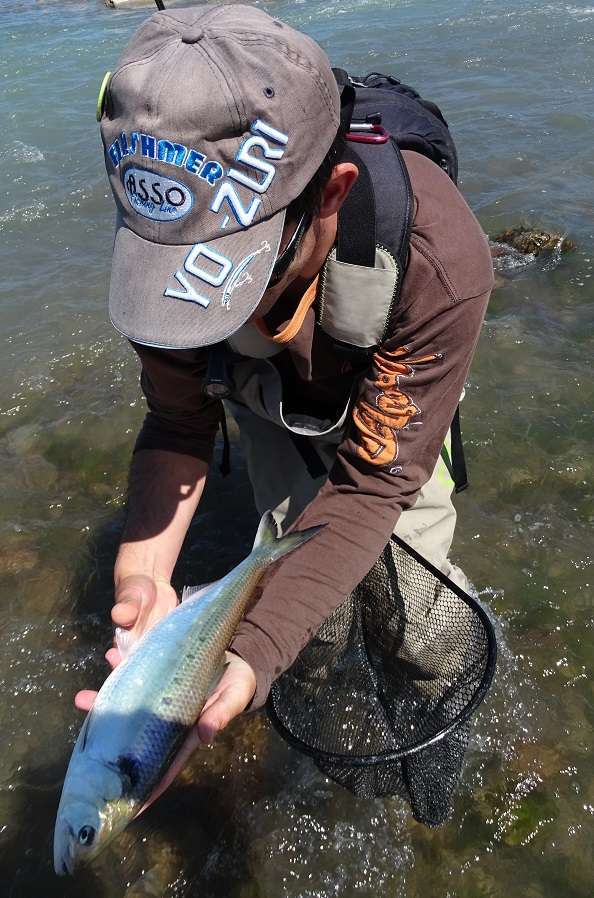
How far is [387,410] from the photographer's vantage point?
95.4 inches

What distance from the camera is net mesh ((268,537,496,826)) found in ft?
8.29

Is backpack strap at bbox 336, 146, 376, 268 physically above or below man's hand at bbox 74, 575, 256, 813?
above

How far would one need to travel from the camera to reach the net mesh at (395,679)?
2527 millimetres

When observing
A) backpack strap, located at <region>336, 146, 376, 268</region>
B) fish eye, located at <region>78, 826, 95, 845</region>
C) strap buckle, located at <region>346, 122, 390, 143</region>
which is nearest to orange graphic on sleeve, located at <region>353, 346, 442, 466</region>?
backpack strap, located at <region>336, 146, 376, 268</region>

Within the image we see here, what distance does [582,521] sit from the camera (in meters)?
4.12

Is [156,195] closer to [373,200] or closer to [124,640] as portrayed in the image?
[373,200]

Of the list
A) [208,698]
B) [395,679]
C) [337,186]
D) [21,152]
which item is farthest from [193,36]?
[21,152]

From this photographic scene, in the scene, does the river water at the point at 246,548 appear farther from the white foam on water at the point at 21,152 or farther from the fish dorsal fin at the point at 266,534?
the fish dorsal fin at the point at 266,534

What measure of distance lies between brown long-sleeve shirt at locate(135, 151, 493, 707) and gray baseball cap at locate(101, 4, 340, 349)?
616 mm

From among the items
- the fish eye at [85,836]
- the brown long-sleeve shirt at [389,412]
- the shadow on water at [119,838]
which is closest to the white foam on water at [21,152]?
the shadow on water at [119,838]

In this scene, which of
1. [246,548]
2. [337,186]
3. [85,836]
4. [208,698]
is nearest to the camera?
[85,836]

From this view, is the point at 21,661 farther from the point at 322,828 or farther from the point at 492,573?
the point at 492,573

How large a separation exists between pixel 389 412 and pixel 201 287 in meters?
0.88

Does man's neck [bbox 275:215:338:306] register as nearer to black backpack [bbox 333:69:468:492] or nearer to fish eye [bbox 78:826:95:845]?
black backpack [bbox 333:69:468:492]
